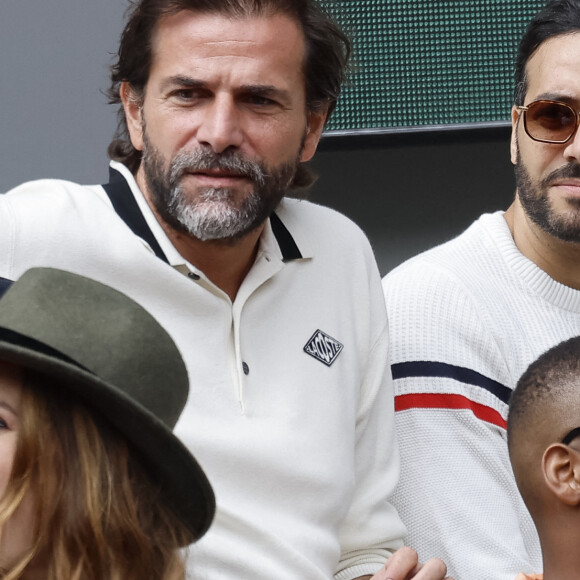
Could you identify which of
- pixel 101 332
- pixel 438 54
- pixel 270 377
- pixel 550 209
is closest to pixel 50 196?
pixel 270 377

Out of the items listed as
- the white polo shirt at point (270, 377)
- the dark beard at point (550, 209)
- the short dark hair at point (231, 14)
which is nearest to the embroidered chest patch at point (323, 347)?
the white polo shirt at point (270, 377)

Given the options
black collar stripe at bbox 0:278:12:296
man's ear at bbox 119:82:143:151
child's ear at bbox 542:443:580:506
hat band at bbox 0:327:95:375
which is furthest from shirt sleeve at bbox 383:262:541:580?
hat band at bbox 0:327:95:375

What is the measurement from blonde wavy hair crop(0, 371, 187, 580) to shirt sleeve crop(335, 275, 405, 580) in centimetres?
82

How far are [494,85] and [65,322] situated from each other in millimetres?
1996

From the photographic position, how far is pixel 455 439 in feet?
7.25

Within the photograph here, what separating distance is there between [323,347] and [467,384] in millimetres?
283

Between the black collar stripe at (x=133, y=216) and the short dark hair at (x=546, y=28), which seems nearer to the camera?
the black collar stripe at (x=133, y=216)

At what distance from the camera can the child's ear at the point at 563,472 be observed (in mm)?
1721

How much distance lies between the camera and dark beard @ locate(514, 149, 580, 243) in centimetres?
236

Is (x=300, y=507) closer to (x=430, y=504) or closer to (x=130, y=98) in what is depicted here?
(x=430, y=504)

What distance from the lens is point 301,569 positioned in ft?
6.54

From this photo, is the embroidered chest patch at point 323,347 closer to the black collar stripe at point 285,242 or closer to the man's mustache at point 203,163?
the black collar stripe at point 285,242

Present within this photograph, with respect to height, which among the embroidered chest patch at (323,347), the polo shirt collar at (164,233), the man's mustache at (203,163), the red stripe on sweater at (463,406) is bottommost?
the red stripe on sweater at (463,406)

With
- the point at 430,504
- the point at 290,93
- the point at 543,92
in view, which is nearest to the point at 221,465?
the point at 430,504
